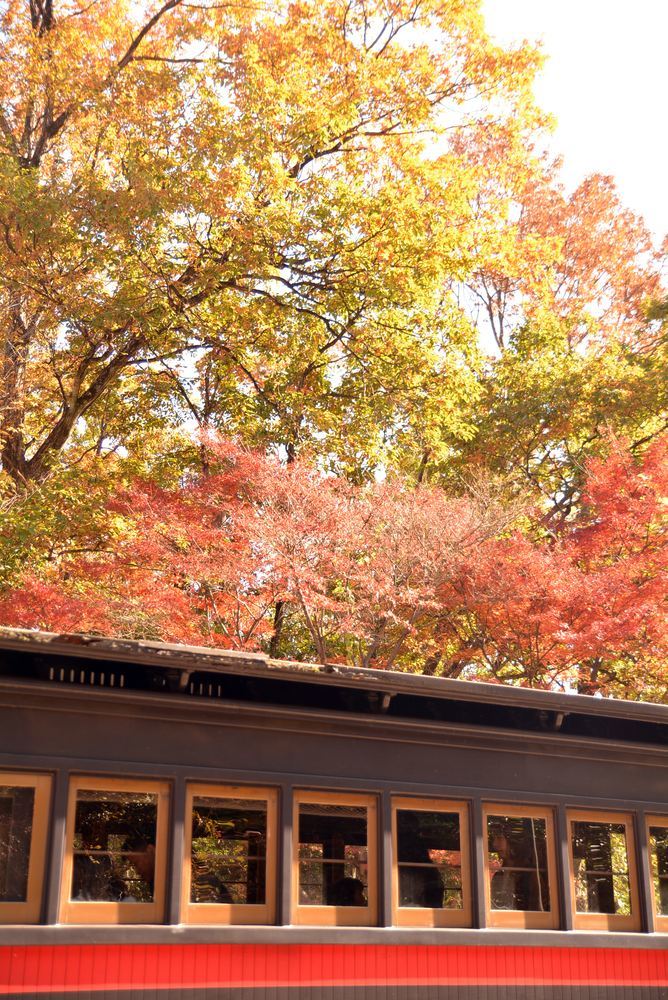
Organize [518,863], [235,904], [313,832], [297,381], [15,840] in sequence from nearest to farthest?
[15,840] → [235,904] → [313,832] → [518,863] → [297,381]

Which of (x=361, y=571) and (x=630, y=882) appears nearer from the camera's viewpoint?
(x=630, y=882)

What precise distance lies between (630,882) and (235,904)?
12.9 ft

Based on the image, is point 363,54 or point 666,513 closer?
point 666,513

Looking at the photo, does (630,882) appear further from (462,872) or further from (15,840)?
(15,840)

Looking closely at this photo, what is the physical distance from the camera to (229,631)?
57.0ft

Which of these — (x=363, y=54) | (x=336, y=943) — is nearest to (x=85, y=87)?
(x=363, y=54)

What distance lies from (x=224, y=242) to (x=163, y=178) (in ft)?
5.30

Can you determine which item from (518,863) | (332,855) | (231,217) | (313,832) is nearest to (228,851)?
(313,832)

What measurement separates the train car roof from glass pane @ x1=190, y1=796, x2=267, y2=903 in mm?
859

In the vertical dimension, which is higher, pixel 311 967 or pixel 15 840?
pixel 15 840

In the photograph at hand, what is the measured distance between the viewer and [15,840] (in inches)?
302

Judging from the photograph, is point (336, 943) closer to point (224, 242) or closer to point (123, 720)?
point (123, 720)

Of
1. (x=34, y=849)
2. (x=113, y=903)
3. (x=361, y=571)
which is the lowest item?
(x=113, y=903)

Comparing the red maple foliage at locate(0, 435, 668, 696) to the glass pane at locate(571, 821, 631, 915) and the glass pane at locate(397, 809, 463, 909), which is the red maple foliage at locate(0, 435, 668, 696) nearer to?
the glass pane at locate(571, 821, 631, 915)
